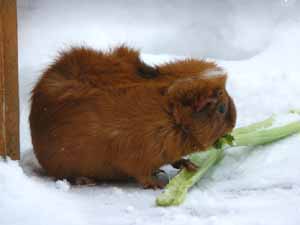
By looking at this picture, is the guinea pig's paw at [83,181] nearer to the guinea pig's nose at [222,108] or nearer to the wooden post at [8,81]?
the wooden post at [8,81]

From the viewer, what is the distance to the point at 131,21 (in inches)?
164

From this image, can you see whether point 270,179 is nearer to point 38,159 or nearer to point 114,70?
point 114,70

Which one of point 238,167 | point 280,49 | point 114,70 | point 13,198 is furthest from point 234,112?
point 280,49

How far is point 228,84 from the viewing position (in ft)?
11.9

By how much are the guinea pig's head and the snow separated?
0.19 meters

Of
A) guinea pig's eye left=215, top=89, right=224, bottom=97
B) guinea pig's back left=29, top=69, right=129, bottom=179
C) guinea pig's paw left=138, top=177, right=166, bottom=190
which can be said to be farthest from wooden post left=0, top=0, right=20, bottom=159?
guinea pig's eye left=215, top=89, right=224, bottom=97

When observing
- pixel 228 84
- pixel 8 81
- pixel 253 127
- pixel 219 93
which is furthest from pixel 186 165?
pixel 228 84

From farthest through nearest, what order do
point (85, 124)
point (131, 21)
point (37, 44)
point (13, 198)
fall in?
point (131, 21) → point (37, 44) → point (85, 124) → point (13, 198)

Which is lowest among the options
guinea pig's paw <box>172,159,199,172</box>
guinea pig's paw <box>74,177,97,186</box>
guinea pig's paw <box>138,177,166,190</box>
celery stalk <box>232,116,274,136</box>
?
guinea pig's paw <box>74,177,97,186</box>

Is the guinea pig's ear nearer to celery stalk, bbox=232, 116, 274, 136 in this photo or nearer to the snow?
the snow

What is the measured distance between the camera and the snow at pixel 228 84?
2.10 metres

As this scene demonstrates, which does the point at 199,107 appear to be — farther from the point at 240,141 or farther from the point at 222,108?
the point at 240,141

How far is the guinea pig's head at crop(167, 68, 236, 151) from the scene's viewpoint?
8.05 feet

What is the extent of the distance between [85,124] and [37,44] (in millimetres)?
1500
